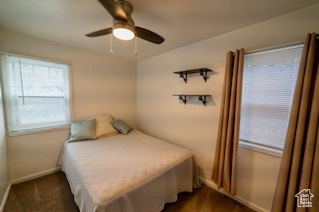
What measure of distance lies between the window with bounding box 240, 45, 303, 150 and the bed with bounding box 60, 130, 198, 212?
925 millimetres

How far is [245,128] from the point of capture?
1758 millimetres

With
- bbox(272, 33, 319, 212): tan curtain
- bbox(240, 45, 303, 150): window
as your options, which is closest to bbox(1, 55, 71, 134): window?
bbox(240, 45, 303, 150): window

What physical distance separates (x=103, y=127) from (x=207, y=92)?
2.00 m

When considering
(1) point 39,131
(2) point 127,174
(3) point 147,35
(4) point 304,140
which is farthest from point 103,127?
(4) point 304,140

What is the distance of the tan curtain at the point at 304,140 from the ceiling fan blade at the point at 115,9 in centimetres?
161

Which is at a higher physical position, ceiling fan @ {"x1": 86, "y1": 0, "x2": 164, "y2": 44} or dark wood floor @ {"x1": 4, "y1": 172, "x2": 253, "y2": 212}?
ceiling fan @ {"x1": 86, "y1": 0, "x2": 164, "y2": 44}

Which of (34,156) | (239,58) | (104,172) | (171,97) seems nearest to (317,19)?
(239,58)

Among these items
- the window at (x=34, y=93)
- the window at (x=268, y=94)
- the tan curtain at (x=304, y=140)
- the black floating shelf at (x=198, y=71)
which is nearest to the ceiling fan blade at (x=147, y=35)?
the black floating shelf at (x=198, y=71)

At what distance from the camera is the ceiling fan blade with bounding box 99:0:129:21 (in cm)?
93

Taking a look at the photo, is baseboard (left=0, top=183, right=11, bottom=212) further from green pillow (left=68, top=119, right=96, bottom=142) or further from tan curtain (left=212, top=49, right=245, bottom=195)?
tan curtain (left=212, top=49, right=245, bottom=195)

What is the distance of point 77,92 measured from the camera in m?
2.54

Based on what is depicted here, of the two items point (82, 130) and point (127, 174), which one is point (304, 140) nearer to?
point (127, 174)

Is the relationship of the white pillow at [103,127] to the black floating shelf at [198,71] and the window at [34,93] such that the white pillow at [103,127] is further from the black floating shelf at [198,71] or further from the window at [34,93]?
the black floating shelf at [198,71]

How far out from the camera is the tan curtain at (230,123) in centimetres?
163
